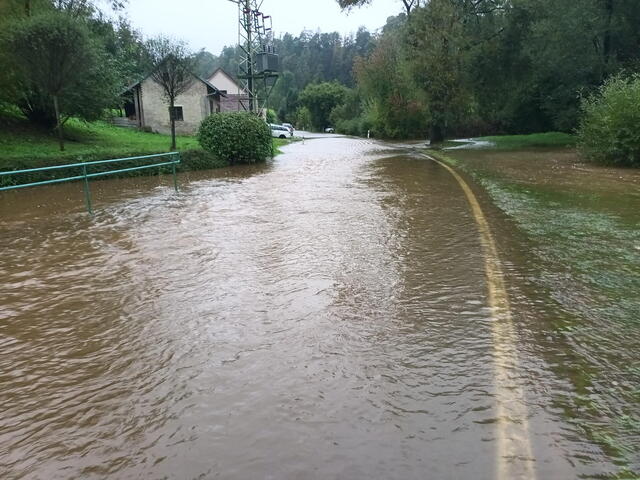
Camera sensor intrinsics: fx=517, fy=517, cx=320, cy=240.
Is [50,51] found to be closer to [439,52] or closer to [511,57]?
[439,52]

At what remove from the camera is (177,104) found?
1453 inches

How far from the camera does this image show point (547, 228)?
8.23 metres

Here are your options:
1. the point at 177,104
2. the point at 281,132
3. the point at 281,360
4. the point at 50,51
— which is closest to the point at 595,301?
the point at 281,360

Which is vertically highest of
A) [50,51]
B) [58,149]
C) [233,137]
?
[50,51]

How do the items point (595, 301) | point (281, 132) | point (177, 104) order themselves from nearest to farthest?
1. point (595, 301)
2. point (177, 104)
3. point (281, 132)

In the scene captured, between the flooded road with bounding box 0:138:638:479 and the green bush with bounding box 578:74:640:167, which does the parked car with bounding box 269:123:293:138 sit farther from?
the flooded road with bounding box 0:138:638:479

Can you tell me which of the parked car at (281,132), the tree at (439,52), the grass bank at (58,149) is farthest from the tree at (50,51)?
the parked car at (281,132)

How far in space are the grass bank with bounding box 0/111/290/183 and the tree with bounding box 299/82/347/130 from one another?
57.6 meters

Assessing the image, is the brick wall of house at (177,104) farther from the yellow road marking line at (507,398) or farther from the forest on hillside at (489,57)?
the yellow road marking line at (507,398)

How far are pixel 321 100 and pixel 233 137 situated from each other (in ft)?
210

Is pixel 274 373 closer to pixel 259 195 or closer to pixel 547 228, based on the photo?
pixel 547 228

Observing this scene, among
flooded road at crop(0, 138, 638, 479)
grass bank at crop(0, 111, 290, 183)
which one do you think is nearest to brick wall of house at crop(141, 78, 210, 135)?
grass bank at crop(0, 111, 290, 183)

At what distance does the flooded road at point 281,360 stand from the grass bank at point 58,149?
7.82 metres

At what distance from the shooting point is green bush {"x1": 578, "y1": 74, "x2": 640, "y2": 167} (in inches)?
614
